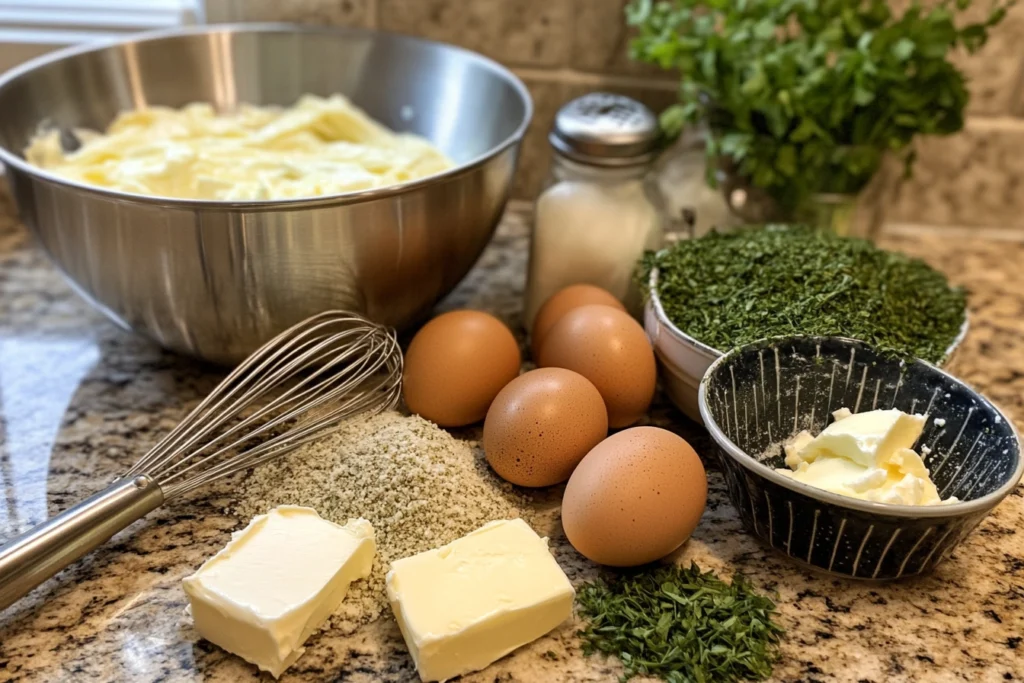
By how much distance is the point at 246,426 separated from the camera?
88 cm

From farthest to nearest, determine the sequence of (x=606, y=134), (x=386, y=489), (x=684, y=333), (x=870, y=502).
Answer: (x=606, y=134)
(x=684, y=333)
(x=386, y=489)
(x=870, y=502)

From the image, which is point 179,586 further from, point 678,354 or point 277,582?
point 678,354

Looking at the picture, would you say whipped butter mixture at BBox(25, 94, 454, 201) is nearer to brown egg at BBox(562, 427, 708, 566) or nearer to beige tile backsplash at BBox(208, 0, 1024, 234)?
beige tile backsplash at BBox(208, 0, 1024, 234)

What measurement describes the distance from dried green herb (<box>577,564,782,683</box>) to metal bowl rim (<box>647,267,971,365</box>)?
0.68 feet

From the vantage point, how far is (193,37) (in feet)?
3.86

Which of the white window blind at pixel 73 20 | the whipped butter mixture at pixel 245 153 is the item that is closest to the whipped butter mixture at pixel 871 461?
the whipped butter mixture at pixel 245 153

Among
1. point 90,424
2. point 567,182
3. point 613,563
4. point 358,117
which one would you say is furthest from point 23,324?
point 613,563

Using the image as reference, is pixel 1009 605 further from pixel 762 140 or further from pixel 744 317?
pixel 762 140

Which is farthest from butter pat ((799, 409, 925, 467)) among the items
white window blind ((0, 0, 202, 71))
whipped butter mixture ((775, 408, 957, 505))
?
white window blind ((0, 0, 202, 71))

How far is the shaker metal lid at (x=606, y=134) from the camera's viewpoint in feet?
3.19

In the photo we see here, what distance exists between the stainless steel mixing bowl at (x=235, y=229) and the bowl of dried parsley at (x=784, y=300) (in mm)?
224

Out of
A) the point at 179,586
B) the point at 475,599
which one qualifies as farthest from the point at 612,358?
the point at 179,586

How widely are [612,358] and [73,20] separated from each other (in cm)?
98

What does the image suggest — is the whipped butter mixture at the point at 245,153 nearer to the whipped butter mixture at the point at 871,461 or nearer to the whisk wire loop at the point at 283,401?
the whisk wire loop at the point at 283,401
